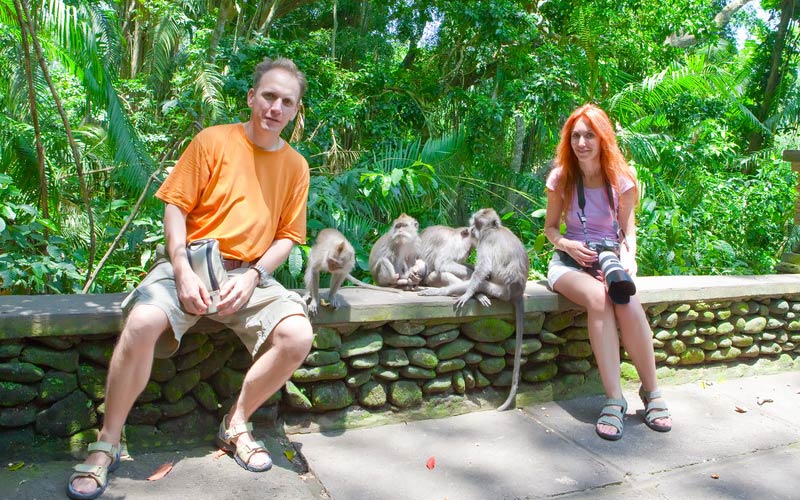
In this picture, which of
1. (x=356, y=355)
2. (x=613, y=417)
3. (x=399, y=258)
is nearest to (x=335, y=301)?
(x=356, y=355)

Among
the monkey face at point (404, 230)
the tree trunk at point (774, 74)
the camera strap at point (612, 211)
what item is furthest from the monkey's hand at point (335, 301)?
the tree trunk at point (774, 74)

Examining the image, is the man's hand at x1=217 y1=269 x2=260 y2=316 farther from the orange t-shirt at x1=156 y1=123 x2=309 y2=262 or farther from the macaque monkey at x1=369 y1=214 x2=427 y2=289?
the macaque monkey at x1=369 y1=214 x2=427 y2=289

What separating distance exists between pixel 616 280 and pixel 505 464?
1162 mm

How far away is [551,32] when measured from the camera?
28.3ft

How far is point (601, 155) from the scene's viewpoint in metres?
3.99

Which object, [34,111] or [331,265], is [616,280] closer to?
[331,265]

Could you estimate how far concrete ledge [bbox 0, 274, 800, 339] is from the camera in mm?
2838

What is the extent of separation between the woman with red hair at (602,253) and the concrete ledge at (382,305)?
12.3 inches

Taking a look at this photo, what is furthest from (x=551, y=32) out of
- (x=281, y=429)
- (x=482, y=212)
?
(x=281, y=429)

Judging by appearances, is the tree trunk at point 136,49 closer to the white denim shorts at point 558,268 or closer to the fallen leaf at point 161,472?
the white denim shorts at point 558,268

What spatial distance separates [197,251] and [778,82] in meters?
13.4

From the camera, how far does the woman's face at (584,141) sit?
389 centimetres

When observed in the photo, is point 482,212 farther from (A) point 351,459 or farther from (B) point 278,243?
(A) point 351,459

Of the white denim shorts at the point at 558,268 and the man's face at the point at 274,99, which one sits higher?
the man's face at the point at 274,99
